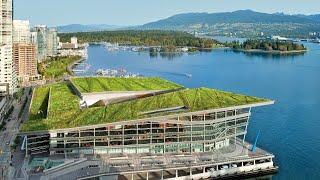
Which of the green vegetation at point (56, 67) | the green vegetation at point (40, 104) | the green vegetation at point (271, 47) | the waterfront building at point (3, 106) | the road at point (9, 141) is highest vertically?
the green vegetation at point (271, 47)

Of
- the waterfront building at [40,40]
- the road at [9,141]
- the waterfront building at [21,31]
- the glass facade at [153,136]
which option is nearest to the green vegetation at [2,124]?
the road at [9,141]

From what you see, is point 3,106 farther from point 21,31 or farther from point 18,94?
point 21,31

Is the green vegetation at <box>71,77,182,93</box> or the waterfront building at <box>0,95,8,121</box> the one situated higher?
the green vegetation at <box>71,77,182,93</box>

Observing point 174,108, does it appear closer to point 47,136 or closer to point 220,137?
point 220,137

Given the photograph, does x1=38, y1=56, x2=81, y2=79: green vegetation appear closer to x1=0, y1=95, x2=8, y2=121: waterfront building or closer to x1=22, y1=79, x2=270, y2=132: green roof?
x1=0, y1=95, x2=8, y2=121: waterfront building

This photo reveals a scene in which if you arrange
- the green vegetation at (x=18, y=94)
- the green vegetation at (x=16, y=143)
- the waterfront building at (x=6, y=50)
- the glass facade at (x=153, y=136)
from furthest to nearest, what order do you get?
the green vegetation at (x=18, y=94)
the waterfront building at (x=6, y=50)
the green vegetation at (x=16, y=143)
the glass facade at (x=153, y=136)

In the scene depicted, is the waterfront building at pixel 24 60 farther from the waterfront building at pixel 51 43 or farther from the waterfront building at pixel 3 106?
the waterfront building at pixel 51 43

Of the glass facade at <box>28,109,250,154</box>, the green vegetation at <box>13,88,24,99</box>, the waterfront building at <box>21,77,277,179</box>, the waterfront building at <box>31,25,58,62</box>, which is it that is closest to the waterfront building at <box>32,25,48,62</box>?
the waterfront building at <box>31,25,58,62</box>
